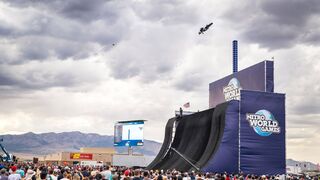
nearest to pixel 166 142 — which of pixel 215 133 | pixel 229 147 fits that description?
pixel 215 133

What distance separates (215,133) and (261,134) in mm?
3855

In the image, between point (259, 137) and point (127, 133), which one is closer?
point (259, 137)

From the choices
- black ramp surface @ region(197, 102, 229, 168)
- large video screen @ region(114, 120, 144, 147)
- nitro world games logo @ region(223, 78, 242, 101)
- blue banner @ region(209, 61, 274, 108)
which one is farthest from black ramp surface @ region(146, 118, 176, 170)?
large video screen @ region(114, 120, 144, 147)

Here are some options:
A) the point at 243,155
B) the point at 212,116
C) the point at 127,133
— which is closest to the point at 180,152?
the point at 212,116

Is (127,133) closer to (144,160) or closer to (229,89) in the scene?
(144,160)

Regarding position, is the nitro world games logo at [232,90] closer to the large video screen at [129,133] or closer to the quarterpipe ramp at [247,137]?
the quarterpipe ramp at [247,137]

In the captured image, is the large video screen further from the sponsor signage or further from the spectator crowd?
the spectator crowd

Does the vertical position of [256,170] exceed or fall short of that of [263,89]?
it falls short

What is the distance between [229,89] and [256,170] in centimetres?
1112

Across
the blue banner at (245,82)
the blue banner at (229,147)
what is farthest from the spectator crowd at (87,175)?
the blue banner at (245,82)

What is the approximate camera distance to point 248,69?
155 ft

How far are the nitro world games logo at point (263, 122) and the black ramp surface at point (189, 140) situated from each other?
5.05m

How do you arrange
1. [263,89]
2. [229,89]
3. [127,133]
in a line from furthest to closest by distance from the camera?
1. [127,133]
2. [229,89]
3. [263,89]

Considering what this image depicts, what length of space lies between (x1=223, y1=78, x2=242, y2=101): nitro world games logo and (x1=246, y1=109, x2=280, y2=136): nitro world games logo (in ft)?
18.2
